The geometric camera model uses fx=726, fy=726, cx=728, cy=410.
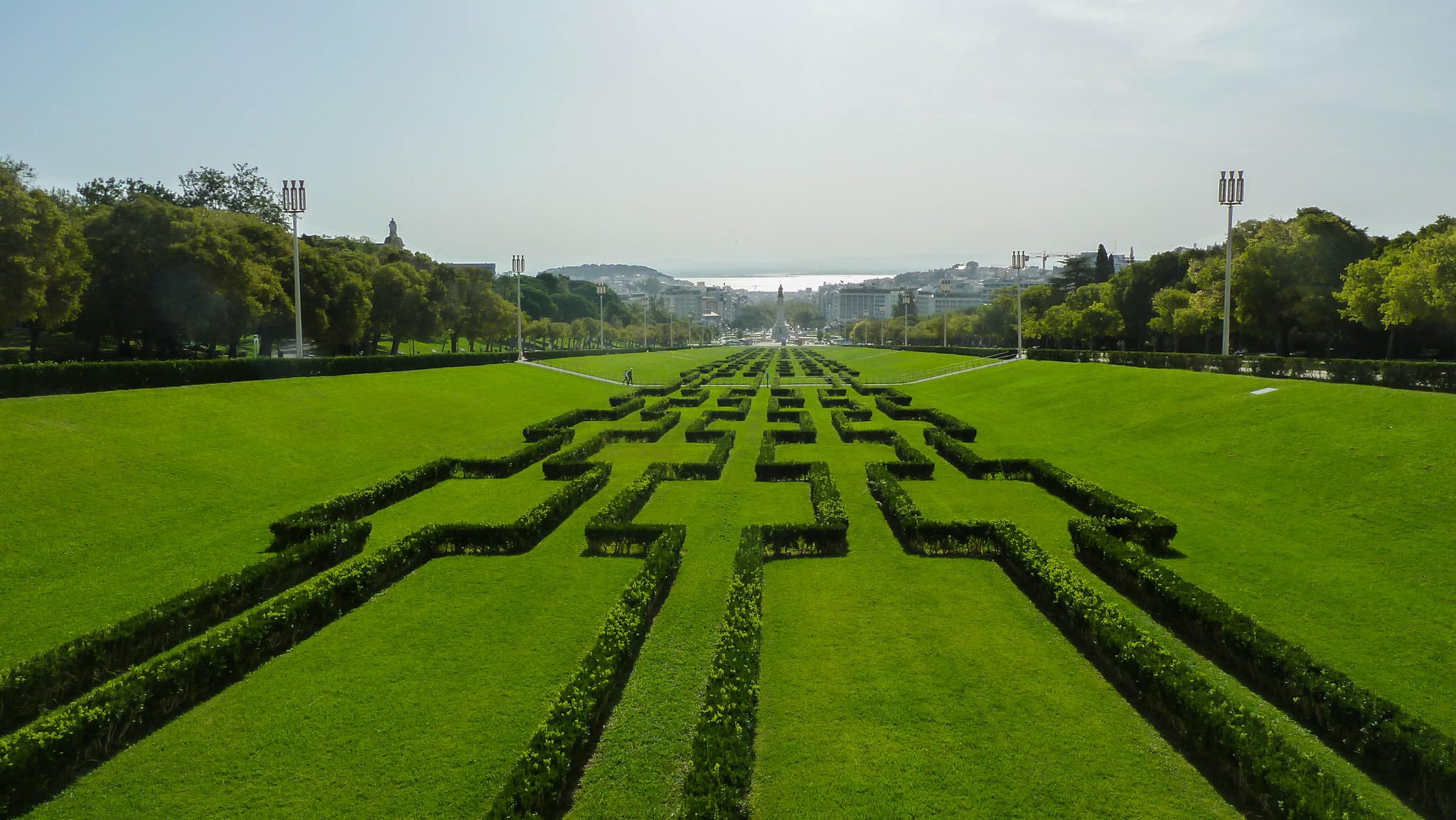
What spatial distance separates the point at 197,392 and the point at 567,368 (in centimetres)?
3524

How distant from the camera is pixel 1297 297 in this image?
134ft

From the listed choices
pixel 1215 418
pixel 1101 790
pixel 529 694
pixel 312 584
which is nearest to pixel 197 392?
pixel 312 584

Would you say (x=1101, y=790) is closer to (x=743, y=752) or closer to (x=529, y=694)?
(x=743, y=752)

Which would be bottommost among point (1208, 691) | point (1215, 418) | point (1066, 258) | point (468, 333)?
point (1208, 691)

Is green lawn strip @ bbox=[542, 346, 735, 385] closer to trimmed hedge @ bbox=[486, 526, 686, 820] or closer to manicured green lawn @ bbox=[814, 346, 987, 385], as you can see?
manicured green lawn @ bbox=[814, 346, 987, 385]

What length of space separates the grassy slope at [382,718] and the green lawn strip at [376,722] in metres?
0.02

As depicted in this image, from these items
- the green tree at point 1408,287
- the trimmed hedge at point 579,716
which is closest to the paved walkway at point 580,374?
the green tree at point 1408,287

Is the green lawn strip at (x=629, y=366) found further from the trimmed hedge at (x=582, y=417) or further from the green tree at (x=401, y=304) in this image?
the trimmed hedge at (x=582, y=417)

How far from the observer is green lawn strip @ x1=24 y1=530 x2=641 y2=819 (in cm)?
652

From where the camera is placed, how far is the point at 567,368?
58.3m

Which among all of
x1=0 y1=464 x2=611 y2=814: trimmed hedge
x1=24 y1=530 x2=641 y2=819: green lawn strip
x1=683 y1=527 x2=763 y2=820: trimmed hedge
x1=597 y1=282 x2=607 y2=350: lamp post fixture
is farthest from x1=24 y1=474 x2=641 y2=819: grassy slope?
x1=597 y1=282 x2=607 y2=350: lamp post fixture

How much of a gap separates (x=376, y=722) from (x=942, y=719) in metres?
6.03

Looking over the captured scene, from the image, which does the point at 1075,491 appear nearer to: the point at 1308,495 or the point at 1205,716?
the point at 1308,495

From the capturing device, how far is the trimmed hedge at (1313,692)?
6.34 meters
